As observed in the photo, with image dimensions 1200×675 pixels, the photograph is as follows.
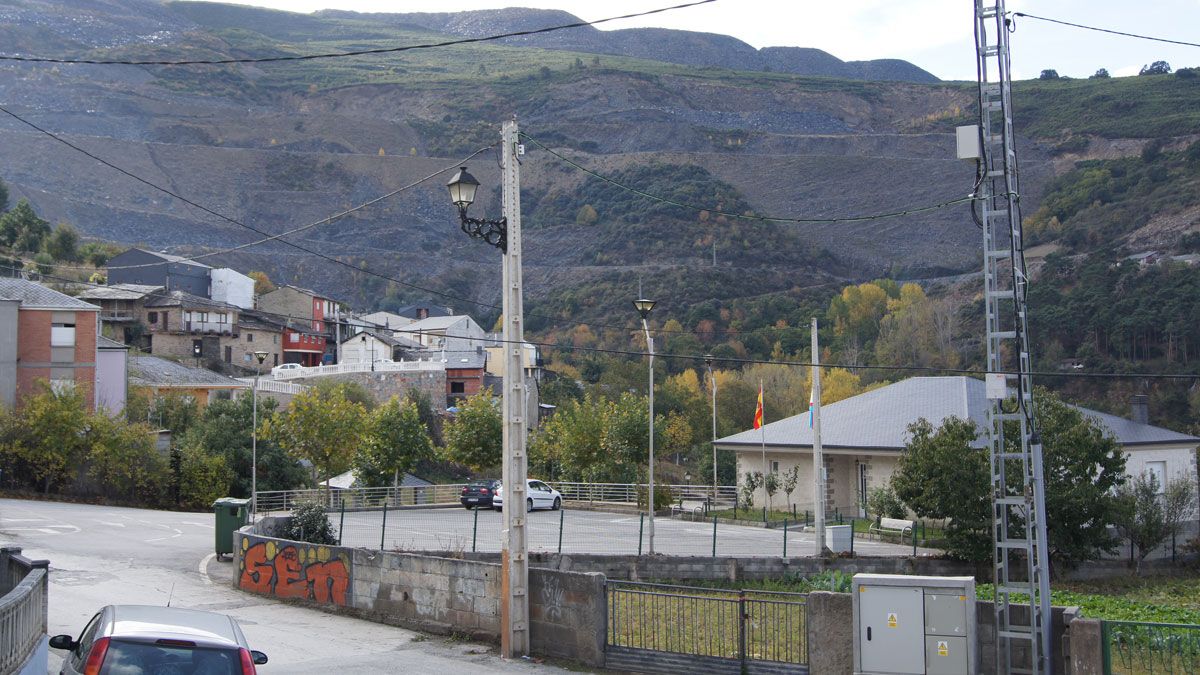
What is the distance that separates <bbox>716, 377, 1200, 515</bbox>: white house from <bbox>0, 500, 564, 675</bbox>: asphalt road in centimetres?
2134

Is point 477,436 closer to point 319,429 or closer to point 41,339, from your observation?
point 319,429

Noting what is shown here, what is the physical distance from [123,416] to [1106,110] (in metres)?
193

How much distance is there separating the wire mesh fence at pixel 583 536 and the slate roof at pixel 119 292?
182ft

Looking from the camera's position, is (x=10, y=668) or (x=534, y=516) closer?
(x=10, y=668)

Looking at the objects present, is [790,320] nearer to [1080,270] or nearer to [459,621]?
[1080,270]

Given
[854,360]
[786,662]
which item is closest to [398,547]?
[786,662]

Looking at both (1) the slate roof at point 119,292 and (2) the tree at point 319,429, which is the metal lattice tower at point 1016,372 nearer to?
(2) the tree at point 319,429

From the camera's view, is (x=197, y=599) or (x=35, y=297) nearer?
(x=197, y=599)

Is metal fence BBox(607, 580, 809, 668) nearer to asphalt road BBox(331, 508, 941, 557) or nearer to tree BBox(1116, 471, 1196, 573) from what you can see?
asphalt road BBox(331, 508, 941, 557)

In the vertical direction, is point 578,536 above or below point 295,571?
below

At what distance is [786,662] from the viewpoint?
1425 cm

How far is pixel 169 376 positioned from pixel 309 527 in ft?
162

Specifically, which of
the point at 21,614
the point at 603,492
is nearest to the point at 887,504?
the point at 603,492

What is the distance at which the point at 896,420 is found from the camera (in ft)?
133
